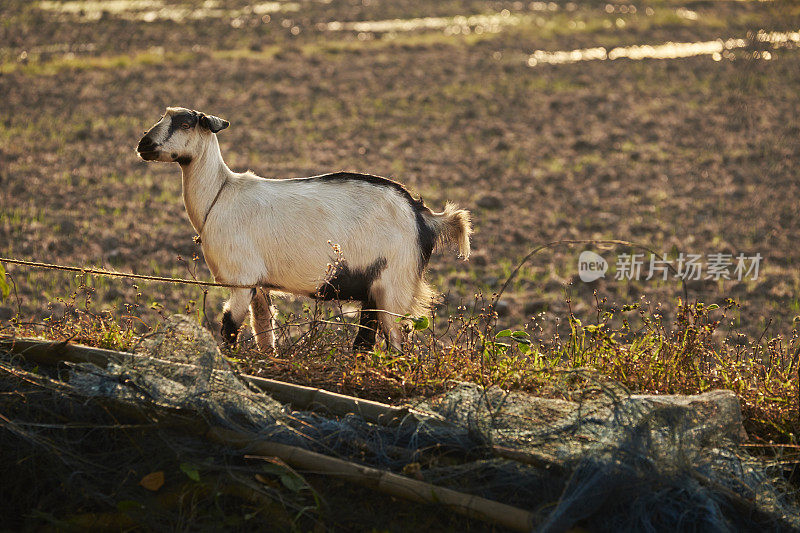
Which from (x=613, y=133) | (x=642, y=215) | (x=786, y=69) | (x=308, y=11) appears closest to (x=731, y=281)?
(x=642, y=215)

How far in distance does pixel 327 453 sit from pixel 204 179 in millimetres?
1914

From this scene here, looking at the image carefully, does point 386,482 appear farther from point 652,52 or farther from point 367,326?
point 652,52

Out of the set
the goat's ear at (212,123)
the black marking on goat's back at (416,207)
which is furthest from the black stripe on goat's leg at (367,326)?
the goat's ear at (212,123)

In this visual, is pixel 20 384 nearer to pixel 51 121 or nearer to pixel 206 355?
pixel 206 355

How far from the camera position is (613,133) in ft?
46.8

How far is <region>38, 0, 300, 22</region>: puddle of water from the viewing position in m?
21.8

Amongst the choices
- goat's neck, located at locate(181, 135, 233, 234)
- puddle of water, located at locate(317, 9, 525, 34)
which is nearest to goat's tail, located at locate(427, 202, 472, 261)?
goat's neck, located at locate(181, 135, 233, 234)

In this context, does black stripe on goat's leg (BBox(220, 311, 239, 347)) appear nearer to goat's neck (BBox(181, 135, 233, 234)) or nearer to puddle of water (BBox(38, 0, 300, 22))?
goat's neck (BBox(181, 135, 233, 234))

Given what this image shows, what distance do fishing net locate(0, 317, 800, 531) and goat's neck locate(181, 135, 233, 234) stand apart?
1.10 m

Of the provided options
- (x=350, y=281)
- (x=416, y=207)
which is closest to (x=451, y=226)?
→ (x=416, y=207)

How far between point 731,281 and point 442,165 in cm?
506

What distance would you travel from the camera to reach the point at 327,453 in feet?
11.4

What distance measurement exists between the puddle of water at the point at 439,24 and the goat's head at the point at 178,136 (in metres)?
18.0

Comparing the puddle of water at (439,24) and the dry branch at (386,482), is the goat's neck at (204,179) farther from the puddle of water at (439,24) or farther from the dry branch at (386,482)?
the puddle of water at (439,24)
